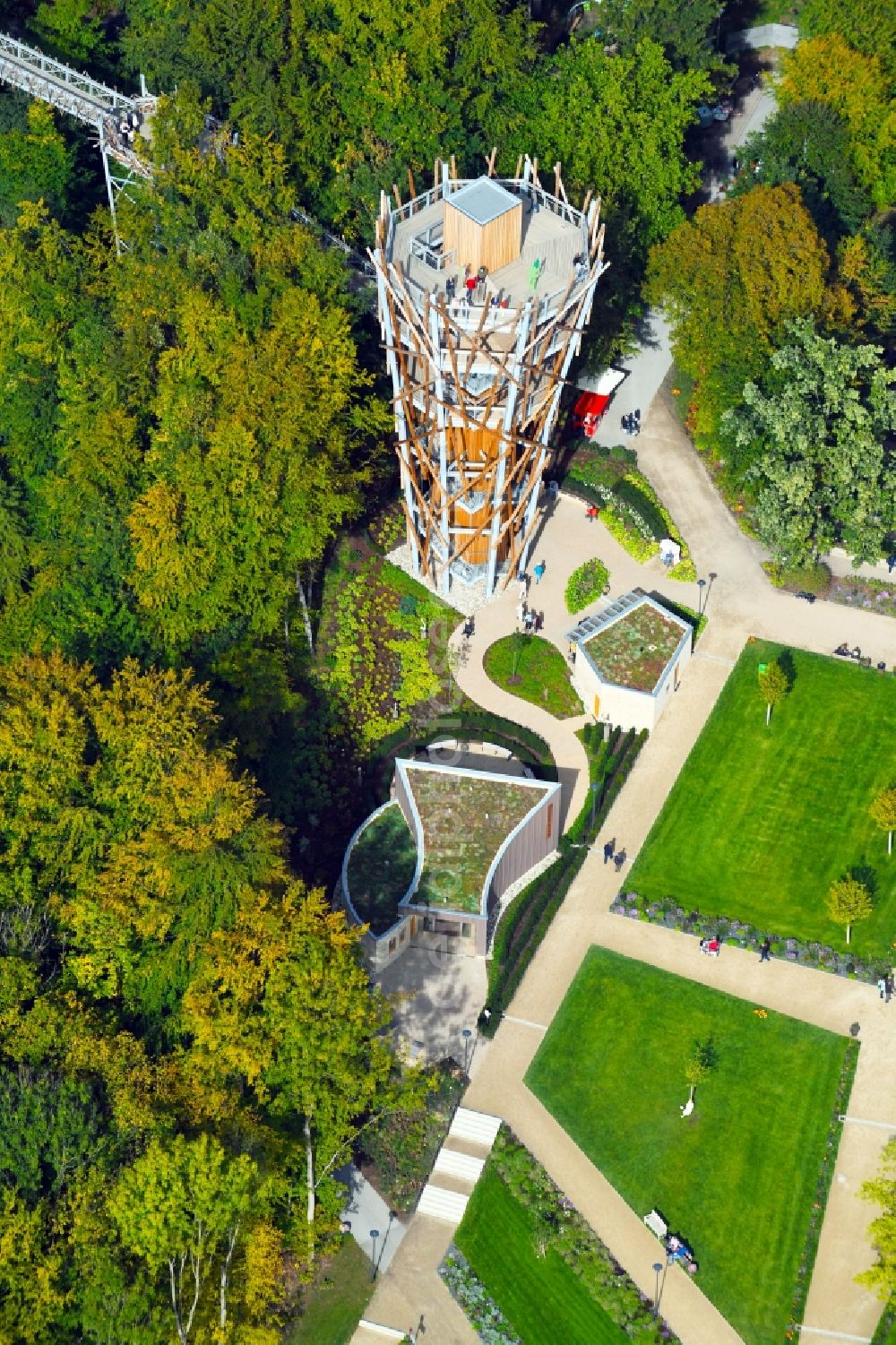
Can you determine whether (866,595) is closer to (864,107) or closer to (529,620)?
(529,620)

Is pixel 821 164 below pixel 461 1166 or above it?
above

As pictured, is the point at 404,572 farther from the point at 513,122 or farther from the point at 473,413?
the point at 513,122

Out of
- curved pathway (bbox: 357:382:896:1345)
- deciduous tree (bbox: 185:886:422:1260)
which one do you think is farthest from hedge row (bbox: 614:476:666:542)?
deciduous tree (bbox: 185:886:422:1260)

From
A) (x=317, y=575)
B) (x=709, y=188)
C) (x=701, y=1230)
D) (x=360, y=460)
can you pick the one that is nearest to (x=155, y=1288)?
(x=701, y=1230)

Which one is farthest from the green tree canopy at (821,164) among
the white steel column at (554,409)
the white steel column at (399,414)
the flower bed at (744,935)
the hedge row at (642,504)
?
the flower bed at (744,935)

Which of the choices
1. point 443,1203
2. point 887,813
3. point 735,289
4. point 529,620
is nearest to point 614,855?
point 887,813

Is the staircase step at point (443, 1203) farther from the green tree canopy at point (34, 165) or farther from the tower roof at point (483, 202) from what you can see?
the green tree canopy at point (34, 165)
